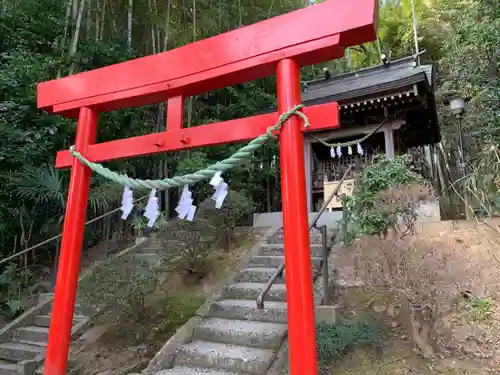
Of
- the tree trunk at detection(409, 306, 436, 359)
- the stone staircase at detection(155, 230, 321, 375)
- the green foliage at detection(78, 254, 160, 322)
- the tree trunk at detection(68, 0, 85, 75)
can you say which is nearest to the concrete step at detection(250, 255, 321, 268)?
the stone staircase at detection(155, 230, 321, 375)

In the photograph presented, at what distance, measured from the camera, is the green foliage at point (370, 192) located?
16.1 ft

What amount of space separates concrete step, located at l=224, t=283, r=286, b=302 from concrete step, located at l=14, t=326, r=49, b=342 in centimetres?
266

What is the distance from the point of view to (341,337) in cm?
352

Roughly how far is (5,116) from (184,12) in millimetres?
5055

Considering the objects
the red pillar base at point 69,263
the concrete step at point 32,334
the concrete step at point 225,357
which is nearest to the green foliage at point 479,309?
the concrete step at point 225,357

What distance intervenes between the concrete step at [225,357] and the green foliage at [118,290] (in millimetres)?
868

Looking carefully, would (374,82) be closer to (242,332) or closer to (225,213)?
(225,213)

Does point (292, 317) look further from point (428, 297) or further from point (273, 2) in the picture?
point (273, 2)

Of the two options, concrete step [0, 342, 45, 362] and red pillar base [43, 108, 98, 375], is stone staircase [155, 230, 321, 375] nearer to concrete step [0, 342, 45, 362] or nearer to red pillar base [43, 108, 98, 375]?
red pillar base [43, 108, 98, 375]

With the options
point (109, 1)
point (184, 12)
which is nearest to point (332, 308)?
point (184, 12)

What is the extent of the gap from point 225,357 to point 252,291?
1.38 metres

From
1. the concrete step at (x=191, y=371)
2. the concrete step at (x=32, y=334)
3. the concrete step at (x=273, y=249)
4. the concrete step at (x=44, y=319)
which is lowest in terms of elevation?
the concrete step at (x=191, y=371)

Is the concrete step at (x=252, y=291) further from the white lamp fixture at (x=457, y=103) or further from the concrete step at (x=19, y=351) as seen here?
the white lamp fixture at (x=457, y=103)

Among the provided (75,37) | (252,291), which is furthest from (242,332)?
(75,37)
